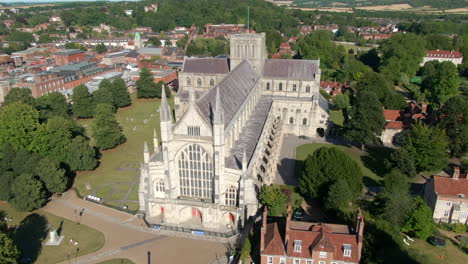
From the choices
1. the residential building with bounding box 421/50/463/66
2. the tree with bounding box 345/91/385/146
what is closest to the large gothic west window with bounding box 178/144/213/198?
the tree with bounding box 345/91/385/146

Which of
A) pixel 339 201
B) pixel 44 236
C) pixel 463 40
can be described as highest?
pixel 463 40

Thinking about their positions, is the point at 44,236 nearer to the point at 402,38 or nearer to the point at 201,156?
the point at 201,156

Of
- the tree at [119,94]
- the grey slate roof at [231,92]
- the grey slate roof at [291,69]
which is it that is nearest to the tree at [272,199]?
the grey slate roof at [231,92]

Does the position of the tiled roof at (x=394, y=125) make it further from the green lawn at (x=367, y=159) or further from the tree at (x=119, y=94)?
the tree at (x=119, y=94)

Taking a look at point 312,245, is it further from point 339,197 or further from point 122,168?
point 122,168

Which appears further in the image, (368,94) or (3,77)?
(3,77)

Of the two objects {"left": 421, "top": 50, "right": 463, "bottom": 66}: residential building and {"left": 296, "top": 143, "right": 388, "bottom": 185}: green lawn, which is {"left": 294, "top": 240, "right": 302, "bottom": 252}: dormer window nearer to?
{"left": 296, "top": 143, "right": 388, "bottom": 185}: green lawn

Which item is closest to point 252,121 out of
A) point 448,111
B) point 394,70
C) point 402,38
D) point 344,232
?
point 344,232
